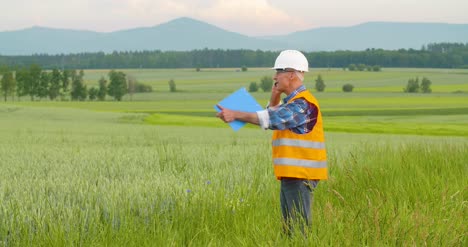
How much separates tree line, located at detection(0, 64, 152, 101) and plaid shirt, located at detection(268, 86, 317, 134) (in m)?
96.1

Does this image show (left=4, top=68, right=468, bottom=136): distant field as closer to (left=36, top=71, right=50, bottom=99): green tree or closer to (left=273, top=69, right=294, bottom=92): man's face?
(left=36, top=71, right=50, bottom=99): green tree

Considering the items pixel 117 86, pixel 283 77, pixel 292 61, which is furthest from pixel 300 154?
pixel 117 86

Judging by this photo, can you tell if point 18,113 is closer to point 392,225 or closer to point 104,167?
point 104,167

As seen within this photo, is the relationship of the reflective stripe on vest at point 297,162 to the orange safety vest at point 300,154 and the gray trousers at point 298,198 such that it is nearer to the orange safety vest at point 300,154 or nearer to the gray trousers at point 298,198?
the orange safety vest at point 300,154

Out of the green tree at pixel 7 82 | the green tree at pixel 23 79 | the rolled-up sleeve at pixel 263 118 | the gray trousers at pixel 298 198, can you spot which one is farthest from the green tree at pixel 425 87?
the rolled-up sleeve at pixel 263 118

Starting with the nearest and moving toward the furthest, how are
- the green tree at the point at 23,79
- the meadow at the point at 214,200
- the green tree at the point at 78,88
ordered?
the meadow at the point at 214,200, the green tree at the point at 78,88, the green tree at the point at 23,79

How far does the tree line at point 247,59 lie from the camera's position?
6014 inches

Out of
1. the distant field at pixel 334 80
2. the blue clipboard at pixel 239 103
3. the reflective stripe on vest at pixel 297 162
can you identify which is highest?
the blue clipboard at pixel 239 103

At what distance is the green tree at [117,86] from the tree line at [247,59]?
40938 mm

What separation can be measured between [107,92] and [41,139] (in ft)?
273

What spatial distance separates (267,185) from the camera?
327 inches

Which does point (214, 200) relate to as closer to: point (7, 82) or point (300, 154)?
point (300, 154)

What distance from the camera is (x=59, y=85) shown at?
344 feet

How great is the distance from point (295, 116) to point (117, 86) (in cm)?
9775
